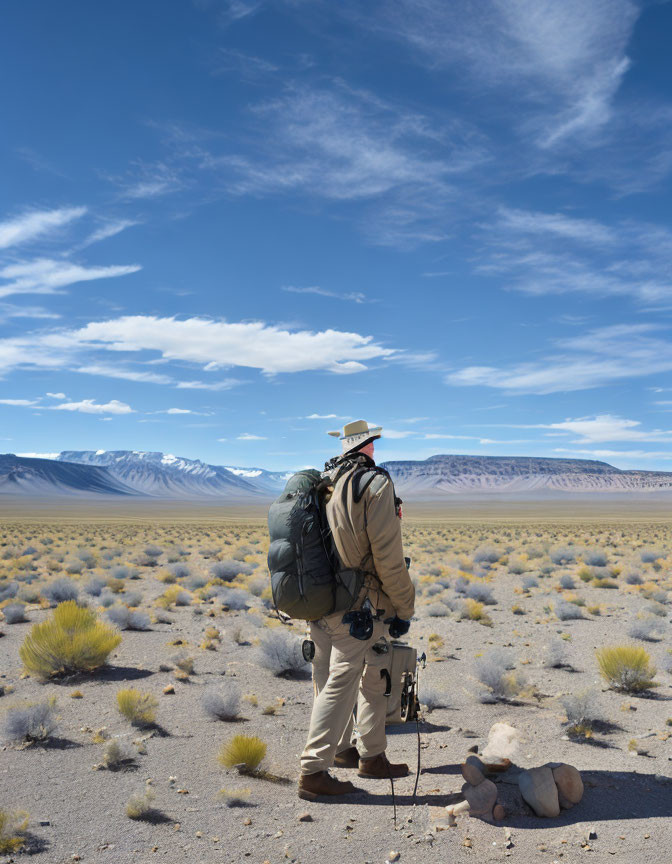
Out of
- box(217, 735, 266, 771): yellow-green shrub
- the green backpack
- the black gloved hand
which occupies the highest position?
the green backpack

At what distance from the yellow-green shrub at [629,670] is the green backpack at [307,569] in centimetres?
430

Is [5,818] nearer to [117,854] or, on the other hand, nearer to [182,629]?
[117,854]

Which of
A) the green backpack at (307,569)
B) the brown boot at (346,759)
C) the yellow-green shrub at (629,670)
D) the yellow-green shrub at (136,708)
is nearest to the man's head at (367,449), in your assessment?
the green backpack at (307,569)

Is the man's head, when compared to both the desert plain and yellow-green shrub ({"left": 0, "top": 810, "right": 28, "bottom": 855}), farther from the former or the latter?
yellow-green shrub ({"left": 0, "top": 810, "right": 28, "bottom": 855})

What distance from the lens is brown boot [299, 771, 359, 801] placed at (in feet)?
14.7

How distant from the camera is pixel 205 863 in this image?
3.78 meters

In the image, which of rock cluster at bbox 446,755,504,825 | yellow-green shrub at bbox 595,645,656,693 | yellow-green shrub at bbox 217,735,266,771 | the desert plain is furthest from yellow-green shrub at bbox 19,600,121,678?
yellow-green shrub at bbox 595,645,656,693

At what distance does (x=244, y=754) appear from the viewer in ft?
16.5

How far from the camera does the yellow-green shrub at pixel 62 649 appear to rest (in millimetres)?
7660

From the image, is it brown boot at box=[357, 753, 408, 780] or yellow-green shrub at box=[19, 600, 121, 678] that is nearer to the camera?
brown boot at box=[357, 753, 408, 780]

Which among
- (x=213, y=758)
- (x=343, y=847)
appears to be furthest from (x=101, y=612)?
(x=343, y=847)

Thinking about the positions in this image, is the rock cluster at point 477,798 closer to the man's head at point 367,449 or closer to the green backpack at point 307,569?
the green backpack at point 307,569

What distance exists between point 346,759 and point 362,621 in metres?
1.48

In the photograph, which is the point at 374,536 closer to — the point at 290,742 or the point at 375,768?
the point at 375,768
